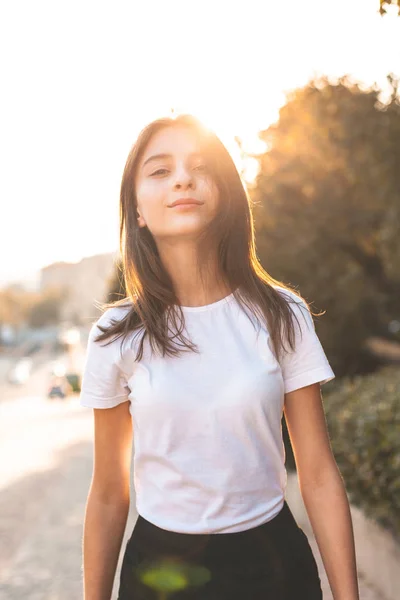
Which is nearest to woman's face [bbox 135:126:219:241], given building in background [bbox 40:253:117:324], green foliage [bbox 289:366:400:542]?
green foliage [bbox 289:366:400:542]

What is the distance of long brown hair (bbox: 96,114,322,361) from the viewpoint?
1895mm

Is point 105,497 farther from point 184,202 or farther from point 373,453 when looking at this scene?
point 373,453

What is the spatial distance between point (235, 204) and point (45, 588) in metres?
4.57

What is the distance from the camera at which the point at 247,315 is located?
1.91 m

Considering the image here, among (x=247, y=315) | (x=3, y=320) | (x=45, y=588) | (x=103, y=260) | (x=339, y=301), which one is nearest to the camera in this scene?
(x=247, y=315)

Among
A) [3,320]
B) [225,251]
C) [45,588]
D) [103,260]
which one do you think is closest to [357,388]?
[45,588]

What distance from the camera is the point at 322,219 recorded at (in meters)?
11.4

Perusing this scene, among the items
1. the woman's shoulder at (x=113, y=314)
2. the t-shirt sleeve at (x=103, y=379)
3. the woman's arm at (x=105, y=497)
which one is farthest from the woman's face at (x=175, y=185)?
the woman's arm at (x=105, y=497)

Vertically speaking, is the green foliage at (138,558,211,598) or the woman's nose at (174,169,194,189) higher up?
the woman's nose at (174,169,194,189)

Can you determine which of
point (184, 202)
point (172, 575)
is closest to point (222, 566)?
point (172, 575)

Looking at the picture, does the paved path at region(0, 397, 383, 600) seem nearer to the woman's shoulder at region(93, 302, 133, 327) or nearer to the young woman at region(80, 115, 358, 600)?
the young woman at region(80, 115, 358, 600)

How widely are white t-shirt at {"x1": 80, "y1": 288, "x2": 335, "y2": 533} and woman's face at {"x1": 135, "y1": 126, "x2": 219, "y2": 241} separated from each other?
288 millimetres

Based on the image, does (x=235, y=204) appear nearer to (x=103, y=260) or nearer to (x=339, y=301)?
(x=339, y=301)

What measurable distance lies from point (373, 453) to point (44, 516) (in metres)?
4.62
